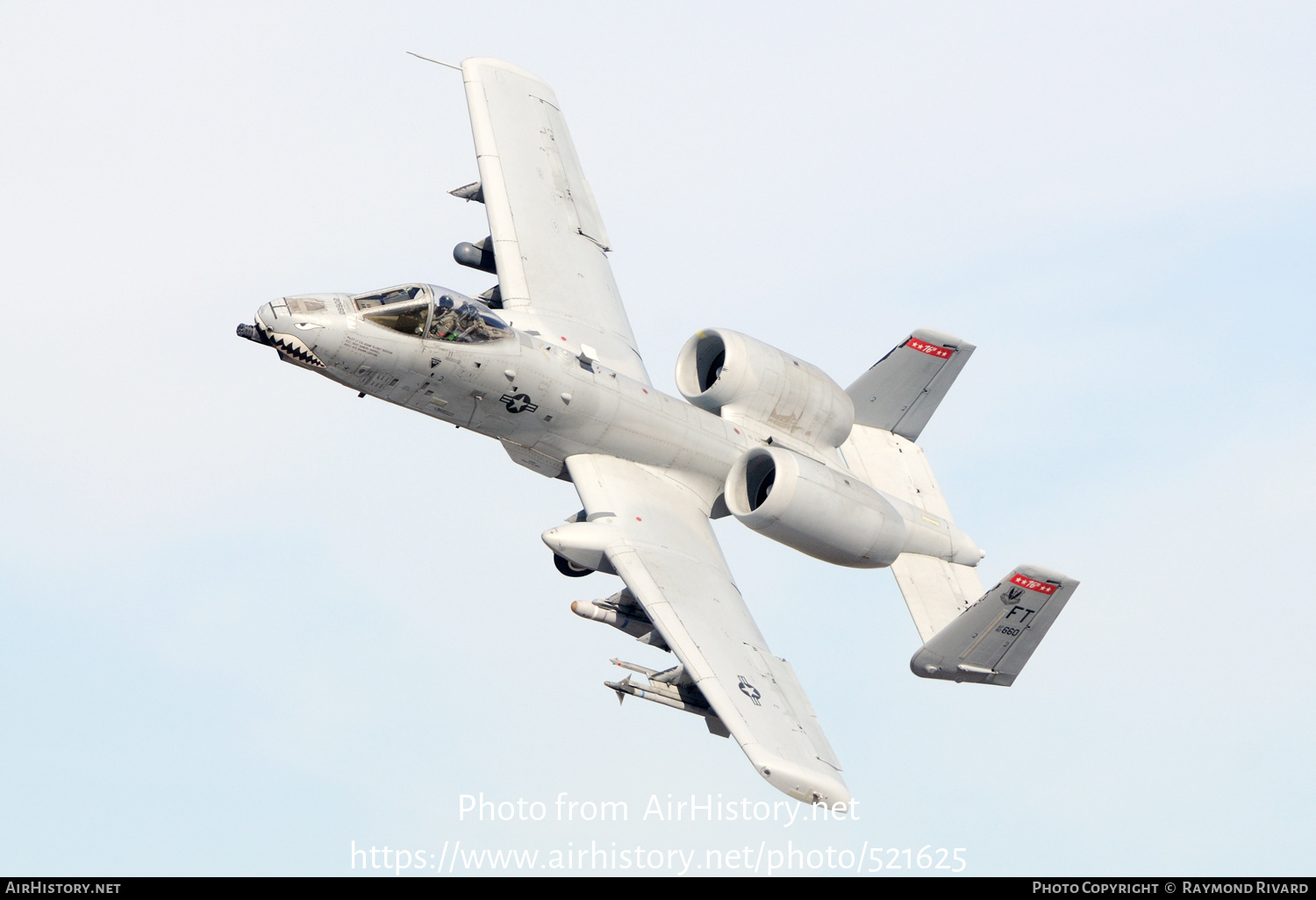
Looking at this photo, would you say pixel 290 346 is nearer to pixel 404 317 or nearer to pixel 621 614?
pixel 404 317

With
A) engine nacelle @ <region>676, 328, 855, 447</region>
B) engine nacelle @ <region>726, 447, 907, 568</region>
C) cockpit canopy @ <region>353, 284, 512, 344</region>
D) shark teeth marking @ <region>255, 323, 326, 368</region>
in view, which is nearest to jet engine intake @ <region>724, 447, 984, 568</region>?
engine nacelle @ <region>726, 447, 907, 568</region>

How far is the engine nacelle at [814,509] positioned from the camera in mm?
28734

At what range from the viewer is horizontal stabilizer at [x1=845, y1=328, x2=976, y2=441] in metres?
33.0

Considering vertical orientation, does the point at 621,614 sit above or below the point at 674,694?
above

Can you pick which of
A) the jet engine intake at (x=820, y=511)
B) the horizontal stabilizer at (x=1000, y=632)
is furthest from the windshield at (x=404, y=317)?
the horizontal stabilizer at (x=1000, y=632)

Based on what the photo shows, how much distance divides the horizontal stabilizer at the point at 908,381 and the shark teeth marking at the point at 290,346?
10844mm

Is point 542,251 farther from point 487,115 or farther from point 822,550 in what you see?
point 822,550

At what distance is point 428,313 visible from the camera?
2766 centimetres

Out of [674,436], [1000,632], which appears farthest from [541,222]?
[1000,632]

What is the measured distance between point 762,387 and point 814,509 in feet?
9.83

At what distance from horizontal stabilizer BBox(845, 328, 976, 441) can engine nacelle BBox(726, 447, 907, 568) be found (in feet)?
9.56

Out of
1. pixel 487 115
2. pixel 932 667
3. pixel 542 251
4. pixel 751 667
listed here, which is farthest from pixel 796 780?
pixel 487 115

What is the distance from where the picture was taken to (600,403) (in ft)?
96.5

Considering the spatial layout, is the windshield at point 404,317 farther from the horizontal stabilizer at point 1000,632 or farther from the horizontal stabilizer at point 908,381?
the horizontal stabilizer at point 1000,632
